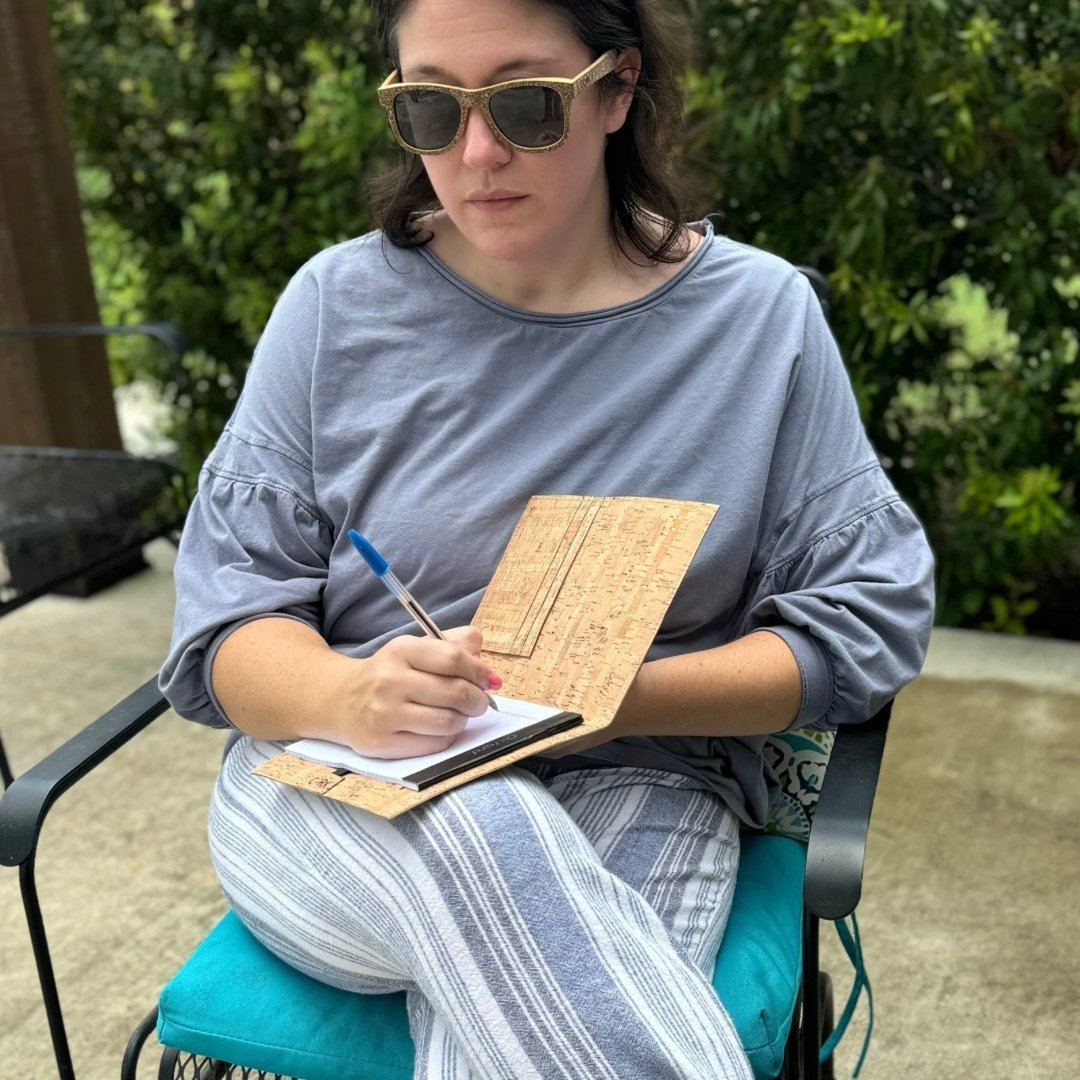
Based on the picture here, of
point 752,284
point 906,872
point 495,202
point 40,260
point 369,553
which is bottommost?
point 906,872

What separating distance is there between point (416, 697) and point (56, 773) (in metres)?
0.43

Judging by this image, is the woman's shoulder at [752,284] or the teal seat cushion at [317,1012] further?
the woman's shoulder at [752,284]

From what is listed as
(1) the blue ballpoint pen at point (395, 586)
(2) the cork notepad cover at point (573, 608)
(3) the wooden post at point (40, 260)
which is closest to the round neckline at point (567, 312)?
(2) the cork notepad cover at point (573, 608)

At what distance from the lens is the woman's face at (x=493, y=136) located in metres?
1.50

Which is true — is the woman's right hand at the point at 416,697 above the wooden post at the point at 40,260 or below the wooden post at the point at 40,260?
above

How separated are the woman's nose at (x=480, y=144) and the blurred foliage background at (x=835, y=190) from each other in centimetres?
153

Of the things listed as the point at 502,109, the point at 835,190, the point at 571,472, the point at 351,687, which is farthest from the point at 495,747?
the point at 835,190

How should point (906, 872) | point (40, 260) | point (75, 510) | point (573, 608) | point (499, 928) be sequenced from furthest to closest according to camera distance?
point (40, 260) < point (75, 510) < point (906, 872) < point (573, 608) < point (499, 928)

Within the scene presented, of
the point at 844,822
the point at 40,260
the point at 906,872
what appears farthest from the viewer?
the point at 40,260

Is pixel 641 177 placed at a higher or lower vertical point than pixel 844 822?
higher

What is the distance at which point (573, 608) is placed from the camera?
1.46 metres

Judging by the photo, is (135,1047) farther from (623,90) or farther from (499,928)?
(623,90)

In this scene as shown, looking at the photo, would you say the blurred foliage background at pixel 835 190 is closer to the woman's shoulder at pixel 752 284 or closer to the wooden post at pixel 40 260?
the wooden post at pixel 40 260

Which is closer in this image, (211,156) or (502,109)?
(502,109)
